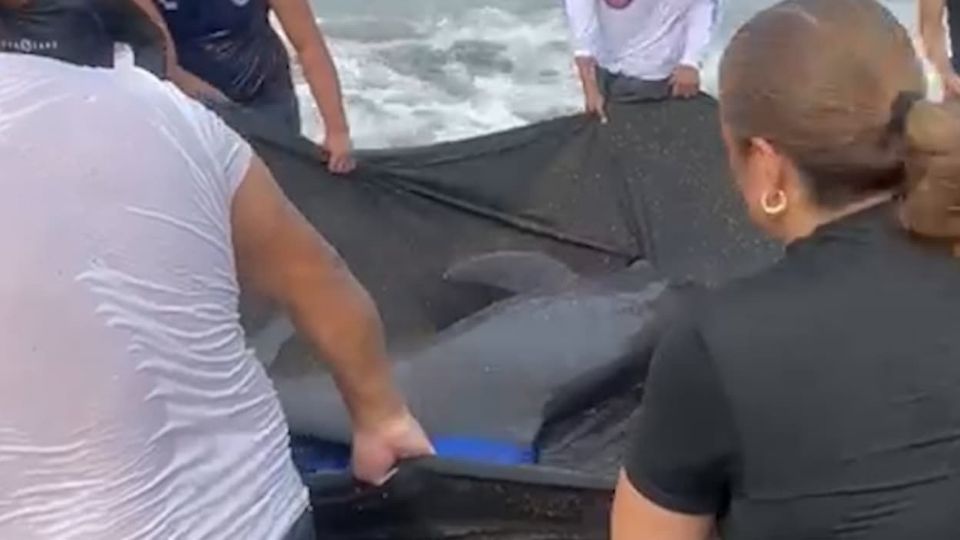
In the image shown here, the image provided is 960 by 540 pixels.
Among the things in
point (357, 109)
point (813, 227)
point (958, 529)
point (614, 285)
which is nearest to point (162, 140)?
point (813, 227)

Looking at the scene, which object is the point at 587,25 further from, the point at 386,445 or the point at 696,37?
the point at 386,445

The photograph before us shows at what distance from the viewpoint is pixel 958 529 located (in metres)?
1.68

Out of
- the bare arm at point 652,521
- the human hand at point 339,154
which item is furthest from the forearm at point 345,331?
the human hand at point 339,154

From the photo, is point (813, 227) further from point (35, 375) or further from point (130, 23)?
point (130, 23)

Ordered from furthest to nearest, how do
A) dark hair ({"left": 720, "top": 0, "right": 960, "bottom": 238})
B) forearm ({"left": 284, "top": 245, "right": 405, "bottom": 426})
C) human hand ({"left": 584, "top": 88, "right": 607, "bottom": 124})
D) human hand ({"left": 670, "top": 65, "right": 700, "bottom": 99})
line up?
human hand ({"left": 670, "top": 65, "right": 700, "bottom": 99}), human hand ({"left": 584, "top": 88, "right": 607, "bottom": 124}), forearm ({"left": 284, "top": 245, "right": 405, "bottom": 426}), dark hair ({"left": 720, "top": 0, "right": 960, "bottom": 238})

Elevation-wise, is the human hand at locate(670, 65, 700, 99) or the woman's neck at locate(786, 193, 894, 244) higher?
the woman's neck at locate(786, 193, 894, 244)

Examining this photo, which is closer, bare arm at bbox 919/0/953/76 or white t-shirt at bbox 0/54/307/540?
white t-shirt at bbox 0/54/307/540

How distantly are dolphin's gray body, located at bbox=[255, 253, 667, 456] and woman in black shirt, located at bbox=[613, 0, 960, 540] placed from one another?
3.25 feet

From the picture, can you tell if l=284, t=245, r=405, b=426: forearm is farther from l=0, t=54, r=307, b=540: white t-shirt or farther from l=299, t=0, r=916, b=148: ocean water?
l=299, t=0, r=916, b=148: ocean water

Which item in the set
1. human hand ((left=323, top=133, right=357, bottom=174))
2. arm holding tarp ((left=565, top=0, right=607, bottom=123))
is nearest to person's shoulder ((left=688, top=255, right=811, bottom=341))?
human hand ((left=323, top=133, right=357, bottom=174))

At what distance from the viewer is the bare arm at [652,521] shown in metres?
1.74

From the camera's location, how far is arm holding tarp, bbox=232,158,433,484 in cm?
202

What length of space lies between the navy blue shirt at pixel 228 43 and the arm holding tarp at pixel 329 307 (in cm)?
183

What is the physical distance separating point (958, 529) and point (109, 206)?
0.86m
